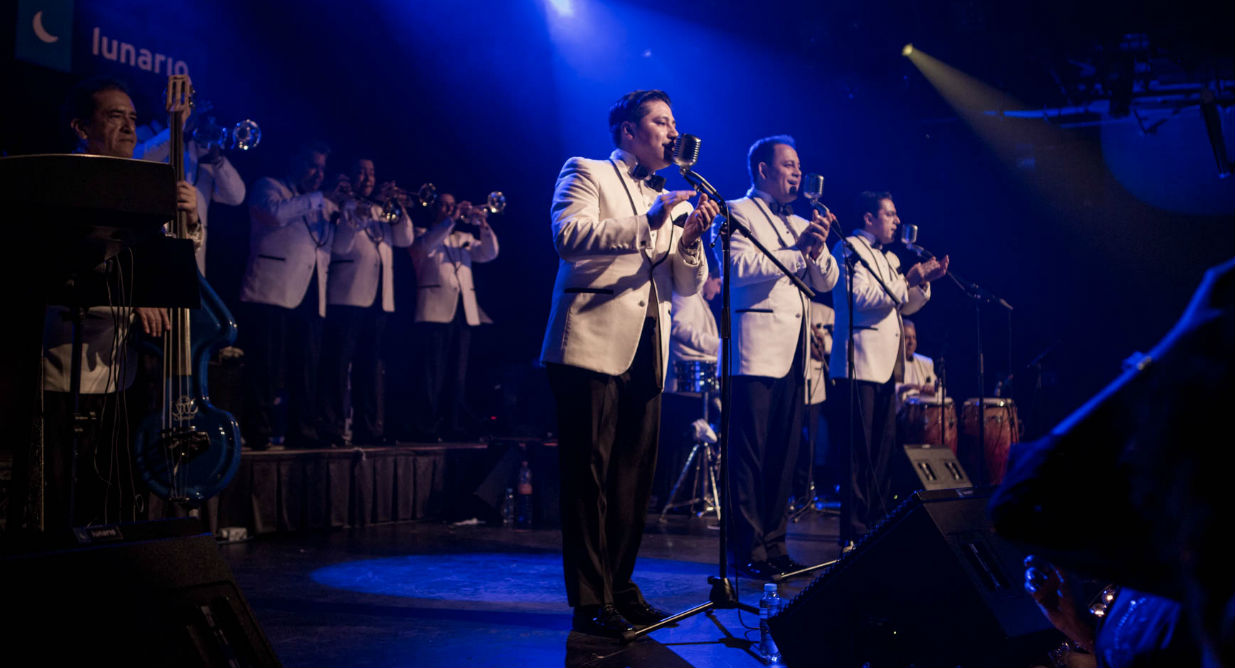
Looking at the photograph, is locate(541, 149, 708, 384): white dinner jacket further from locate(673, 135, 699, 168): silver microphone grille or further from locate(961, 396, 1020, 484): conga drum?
locate(961, 396, 1020, 484): conga drum

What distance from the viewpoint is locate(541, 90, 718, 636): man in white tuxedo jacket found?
3.54 m

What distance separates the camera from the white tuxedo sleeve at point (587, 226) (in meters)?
3.52

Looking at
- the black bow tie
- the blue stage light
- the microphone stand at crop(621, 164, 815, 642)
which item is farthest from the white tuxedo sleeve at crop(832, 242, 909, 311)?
the blue stage light

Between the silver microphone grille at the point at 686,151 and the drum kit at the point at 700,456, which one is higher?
the silver microphone grille at the point at 686,151

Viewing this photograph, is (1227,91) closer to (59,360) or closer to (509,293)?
(509,293)

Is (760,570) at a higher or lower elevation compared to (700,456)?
lower

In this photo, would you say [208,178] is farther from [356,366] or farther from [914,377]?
[914,377]

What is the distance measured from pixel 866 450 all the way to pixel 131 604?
4.54 m

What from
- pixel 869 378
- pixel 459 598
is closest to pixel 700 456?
pixel 869 378

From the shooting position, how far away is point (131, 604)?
1.82 meters

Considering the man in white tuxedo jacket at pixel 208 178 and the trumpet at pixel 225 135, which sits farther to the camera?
the man in white tuxedo jacket at pixel 208 178

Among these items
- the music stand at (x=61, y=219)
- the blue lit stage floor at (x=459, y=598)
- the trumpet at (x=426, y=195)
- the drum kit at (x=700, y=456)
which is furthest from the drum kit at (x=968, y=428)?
the music stand at (x=61, y=219)

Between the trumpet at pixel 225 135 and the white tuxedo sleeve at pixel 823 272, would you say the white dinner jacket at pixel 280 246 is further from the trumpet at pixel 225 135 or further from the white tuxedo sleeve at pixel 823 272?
the white tuxedo sleeve at pixel 823 272

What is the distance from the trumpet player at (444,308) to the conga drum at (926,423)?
3969 millimetres
